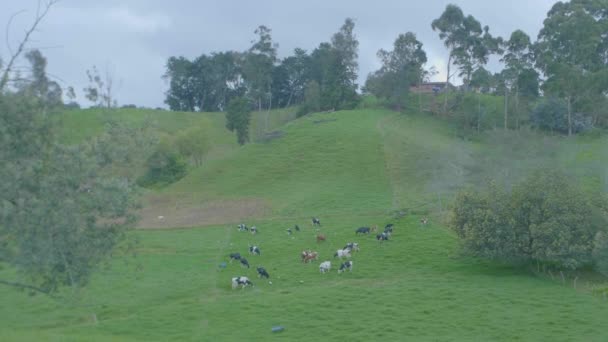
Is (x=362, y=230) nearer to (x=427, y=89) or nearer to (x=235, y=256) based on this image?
(x=235, y=256)

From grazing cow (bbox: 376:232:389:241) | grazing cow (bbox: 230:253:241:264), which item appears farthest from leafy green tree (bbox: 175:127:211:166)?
grazing cow (bbox: 376:232:389:241)

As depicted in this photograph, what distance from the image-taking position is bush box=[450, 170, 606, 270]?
1455 inches

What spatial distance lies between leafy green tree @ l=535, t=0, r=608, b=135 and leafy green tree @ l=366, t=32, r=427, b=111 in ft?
59.2

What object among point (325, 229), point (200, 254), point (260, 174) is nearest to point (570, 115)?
point (260, 174)

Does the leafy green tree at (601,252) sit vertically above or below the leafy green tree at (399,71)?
below

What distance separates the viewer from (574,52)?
83.4m

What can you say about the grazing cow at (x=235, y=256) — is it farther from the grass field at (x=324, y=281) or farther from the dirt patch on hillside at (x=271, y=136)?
the dirt patch on hillside at (x=271, y=136)

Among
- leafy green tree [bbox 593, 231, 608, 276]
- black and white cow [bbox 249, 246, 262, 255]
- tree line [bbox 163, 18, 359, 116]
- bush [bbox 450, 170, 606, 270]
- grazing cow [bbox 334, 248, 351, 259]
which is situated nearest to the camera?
leafy green tree [bbox 593, 231, 608, 276]

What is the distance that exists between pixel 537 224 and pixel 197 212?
36653 mm

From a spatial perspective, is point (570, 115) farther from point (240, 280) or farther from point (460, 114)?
point (240, 280)

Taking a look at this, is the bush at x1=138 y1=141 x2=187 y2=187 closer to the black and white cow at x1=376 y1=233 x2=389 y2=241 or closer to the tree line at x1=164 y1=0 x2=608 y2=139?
the tree line at x1=164 y1=0 x2=608 y2=139

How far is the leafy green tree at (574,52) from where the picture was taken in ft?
267

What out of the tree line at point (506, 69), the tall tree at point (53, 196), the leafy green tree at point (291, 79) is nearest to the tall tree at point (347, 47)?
the tree line at point (506, 69)

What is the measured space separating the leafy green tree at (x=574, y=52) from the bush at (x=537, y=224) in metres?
47.0
